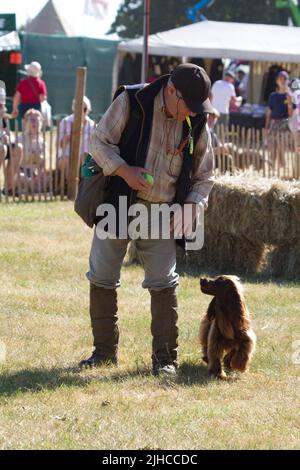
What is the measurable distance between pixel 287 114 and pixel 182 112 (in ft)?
47.2

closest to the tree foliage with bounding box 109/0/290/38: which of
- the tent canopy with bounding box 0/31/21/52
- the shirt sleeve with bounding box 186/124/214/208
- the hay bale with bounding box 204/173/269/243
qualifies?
the tent canopy with bounding box 0/31/21/52

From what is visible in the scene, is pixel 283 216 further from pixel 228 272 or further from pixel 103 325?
pixel 103 325

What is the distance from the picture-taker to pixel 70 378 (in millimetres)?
5754

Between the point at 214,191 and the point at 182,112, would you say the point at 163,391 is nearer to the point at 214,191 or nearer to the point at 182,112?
the point at 182,112

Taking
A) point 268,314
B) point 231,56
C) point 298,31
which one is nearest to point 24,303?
point 268,314

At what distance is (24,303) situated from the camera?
7836mm

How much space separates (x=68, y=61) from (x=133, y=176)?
2192cm

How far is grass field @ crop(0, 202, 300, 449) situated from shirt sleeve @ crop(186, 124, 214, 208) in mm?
1121

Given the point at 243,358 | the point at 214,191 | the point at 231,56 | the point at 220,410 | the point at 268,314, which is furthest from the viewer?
the point at 231,56

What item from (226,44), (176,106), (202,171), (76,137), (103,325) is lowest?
(76,137)

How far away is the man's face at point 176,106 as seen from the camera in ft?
17.7

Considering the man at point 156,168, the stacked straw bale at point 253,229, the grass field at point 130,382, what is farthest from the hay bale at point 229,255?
the man at point 156,168

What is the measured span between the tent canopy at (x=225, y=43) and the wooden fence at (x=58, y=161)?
772 centimetres

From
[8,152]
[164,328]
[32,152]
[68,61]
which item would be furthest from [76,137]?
[68,61]
